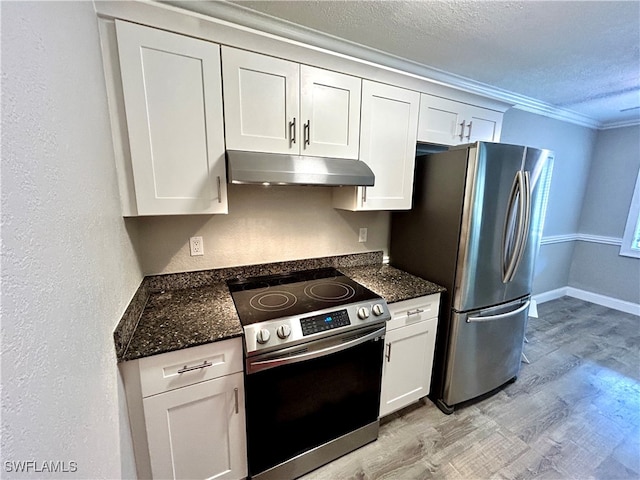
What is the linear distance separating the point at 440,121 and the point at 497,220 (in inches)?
31.8

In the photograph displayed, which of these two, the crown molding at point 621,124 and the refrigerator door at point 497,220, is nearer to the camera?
the refrigerator door at point 497,220

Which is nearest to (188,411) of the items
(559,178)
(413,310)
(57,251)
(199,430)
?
(199,430)

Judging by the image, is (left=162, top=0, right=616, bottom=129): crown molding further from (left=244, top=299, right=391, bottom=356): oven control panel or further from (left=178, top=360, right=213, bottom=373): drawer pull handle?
(left=178, top=360, right=213, bottom=373): drawer pull handle

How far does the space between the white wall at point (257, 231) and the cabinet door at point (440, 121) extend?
28.7 inches

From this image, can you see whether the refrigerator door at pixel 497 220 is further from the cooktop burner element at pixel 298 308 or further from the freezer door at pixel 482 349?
the cooktop burner element at pixel 298 308

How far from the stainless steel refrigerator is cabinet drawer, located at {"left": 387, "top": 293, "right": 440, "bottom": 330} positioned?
0.11 meters

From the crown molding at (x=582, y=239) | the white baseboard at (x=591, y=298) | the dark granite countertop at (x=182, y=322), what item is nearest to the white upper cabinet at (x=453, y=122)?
the dark granite countertop at (x=182, y=322)

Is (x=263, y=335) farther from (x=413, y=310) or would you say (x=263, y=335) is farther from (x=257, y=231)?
(x=413, y=310)

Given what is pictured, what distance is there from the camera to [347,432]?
60.4 inches

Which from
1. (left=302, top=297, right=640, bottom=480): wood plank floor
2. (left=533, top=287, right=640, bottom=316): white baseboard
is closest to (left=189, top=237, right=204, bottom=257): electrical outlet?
(left=302, top=297, right=640, bottom=480): wood plank floor

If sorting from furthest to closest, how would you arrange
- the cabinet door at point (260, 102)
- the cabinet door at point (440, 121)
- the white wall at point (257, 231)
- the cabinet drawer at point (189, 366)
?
the cabinet door at point (440, 121) → the white wall at point (257, 231) → the cabinet door at point (260, 102) → the cabinet drawer at point (189, 366)

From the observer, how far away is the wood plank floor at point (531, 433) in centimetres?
149

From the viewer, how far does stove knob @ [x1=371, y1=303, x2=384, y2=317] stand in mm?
1417

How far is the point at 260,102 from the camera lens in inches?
53.2
